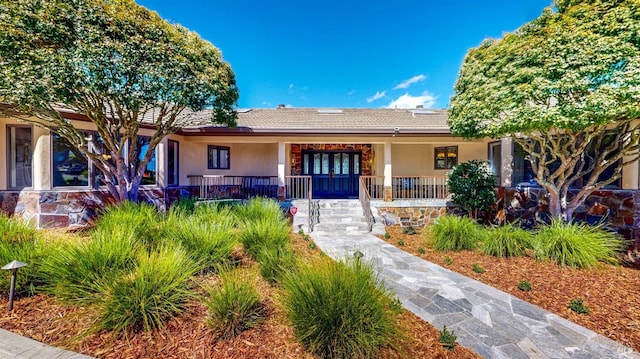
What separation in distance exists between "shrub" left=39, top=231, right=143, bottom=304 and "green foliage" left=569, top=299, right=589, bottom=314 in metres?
5.92

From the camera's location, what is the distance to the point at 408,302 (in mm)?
3697

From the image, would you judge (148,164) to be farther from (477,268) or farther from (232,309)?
(477,268)

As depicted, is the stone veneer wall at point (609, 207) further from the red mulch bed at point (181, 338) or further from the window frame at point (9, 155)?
the window frame at point (9, 155)

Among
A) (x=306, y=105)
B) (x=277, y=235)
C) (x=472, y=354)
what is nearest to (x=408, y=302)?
(x=472, y=354)

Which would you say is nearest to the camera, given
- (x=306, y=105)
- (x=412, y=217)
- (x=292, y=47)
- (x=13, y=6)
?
(x=13, y=6)

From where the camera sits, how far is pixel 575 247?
16.0 ft

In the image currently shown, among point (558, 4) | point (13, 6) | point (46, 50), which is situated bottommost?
point (46, 50)

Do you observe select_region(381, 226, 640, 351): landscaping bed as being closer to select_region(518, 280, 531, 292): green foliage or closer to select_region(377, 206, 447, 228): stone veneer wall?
select_region(518, 280, 531, 292): green foliage

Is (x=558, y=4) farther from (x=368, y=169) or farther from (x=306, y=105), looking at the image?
(x=306, y=105)

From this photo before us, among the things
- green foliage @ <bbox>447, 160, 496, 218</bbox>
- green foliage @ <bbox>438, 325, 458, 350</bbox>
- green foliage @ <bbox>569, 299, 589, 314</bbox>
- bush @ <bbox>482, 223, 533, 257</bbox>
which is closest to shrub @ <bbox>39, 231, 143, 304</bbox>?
green foliage @ <bbox>438, 325, 458, 350</bbox>

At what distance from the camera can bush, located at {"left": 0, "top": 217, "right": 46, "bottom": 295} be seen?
332 cm

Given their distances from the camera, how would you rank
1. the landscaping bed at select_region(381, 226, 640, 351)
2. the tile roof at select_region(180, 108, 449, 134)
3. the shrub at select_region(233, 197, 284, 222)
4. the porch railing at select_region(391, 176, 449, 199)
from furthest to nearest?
1. the porch railing at select_region(391, 176, 449, 199)
2. the tile roof at select_region(180, 108, 449, 134)
3. the shrub at select_region(233, 197, 284, 222)
4. the landscaping bed at select_region(381, 226, 640, 351)

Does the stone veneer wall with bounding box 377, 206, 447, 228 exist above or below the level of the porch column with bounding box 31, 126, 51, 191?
below

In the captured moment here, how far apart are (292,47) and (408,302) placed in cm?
1272
